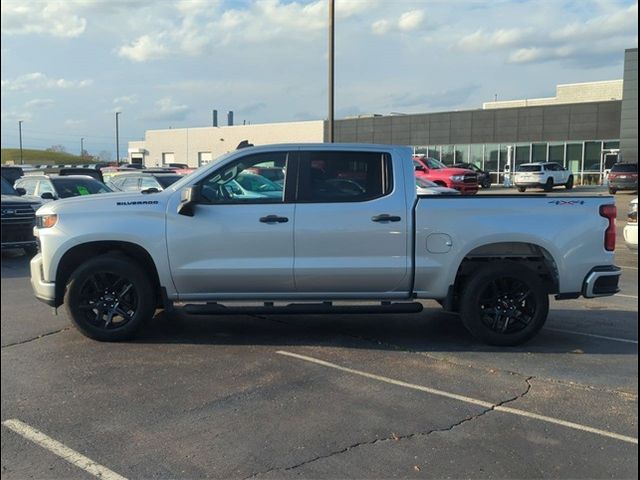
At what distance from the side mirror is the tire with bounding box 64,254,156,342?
0.72 metres

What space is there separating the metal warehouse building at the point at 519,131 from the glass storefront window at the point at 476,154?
0.08 m

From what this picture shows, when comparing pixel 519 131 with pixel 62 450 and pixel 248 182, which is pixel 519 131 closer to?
pixel 248 182

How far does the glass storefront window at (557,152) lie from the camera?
44.0 meters

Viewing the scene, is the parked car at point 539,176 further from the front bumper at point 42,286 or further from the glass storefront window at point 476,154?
the front bumper at point 42,286

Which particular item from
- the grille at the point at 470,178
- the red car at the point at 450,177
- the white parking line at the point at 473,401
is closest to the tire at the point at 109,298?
the white parking line at the point at 473,401

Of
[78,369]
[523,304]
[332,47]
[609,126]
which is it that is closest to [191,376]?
[78,369]

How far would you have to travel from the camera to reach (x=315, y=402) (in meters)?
4.59

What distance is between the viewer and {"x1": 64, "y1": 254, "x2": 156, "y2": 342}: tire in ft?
19.3

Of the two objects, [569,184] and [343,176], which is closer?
[343,176]

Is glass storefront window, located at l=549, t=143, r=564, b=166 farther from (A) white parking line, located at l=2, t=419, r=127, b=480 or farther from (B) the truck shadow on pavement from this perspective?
(A) white parking line, located at l=2, t=419, r=127, b=480

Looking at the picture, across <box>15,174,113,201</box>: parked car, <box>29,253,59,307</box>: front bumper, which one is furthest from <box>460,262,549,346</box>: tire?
<box>15,174,113,201</box>: parked car

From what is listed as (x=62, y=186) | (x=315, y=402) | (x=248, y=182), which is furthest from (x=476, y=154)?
(x=315, y=402)

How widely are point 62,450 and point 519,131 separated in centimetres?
4627

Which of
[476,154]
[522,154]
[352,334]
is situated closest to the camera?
[352,334]
